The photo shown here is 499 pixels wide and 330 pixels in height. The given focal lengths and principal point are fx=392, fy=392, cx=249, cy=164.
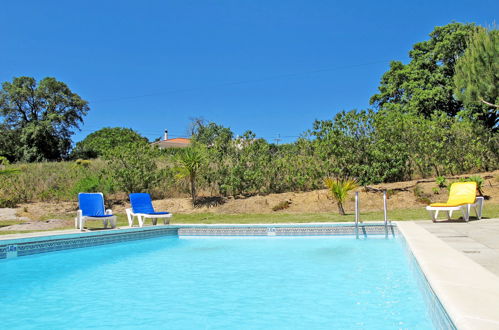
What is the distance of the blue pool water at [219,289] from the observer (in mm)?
3301

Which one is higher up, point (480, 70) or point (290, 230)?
point (480, 70)

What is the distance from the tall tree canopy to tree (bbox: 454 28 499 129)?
11.7 metres

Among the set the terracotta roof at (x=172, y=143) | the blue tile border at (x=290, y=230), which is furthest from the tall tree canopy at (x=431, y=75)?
the terracotta roof at (x=172, y=143)

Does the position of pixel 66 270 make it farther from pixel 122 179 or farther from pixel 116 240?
pixel 122 179

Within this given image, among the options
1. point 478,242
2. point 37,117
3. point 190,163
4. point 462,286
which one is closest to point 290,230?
point 478,242

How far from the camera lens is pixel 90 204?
29.5ft

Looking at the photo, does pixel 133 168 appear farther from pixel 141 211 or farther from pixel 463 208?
pixel 463 208

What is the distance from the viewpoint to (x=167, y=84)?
115 feet

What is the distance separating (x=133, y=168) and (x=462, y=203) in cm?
1174

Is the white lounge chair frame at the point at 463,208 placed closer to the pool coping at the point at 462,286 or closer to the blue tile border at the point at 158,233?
the blue tile border at the point at 158,233

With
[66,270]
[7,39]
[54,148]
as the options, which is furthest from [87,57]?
[66,270]

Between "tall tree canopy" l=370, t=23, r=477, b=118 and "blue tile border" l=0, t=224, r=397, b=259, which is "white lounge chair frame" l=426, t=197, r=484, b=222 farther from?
"tall tree canopy" l=370, t=23, r=477, b=118

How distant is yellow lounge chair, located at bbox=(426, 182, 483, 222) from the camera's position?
803cm

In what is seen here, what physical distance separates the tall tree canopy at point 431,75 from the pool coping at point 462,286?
21274 mm
